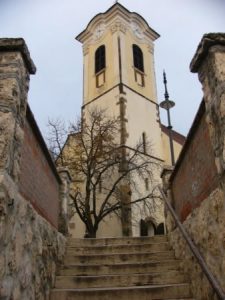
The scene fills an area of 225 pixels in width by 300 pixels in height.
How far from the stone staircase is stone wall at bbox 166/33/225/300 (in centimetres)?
45

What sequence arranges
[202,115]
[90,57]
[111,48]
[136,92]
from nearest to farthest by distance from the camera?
1. [202,115]
2. [136,92]
3. [111,48]
4. [90,57]

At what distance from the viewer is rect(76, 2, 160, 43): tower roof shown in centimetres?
2389

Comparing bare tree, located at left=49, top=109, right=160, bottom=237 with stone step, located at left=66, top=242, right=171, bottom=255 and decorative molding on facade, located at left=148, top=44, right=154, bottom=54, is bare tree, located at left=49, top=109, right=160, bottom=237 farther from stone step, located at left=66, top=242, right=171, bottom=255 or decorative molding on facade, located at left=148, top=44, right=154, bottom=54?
decorative molding on facade, located at left=148, top=44, right=154, bottom=54

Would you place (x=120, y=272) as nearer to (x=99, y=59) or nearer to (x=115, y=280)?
(x=115, y=280)

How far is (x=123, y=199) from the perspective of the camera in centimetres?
1554

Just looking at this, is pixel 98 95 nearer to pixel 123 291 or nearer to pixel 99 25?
pixel 99 25

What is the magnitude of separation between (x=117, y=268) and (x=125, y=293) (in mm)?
953

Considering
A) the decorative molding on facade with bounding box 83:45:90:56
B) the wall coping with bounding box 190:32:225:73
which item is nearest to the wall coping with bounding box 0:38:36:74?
the wall coping with bounding box 190:32:225:73

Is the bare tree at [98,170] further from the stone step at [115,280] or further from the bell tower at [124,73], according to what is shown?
the stone step at [115,280]

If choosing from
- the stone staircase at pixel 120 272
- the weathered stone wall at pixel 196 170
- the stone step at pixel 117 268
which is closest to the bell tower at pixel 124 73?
the stone staircase at pixel 120 272

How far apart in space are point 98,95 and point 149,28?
25.5ft

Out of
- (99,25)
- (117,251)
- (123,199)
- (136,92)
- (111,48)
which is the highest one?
(99,25)

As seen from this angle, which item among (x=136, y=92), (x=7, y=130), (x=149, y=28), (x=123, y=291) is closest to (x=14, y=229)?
(x=7, y=130)

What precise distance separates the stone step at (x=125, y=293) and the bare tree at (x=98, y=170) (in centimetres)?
867
